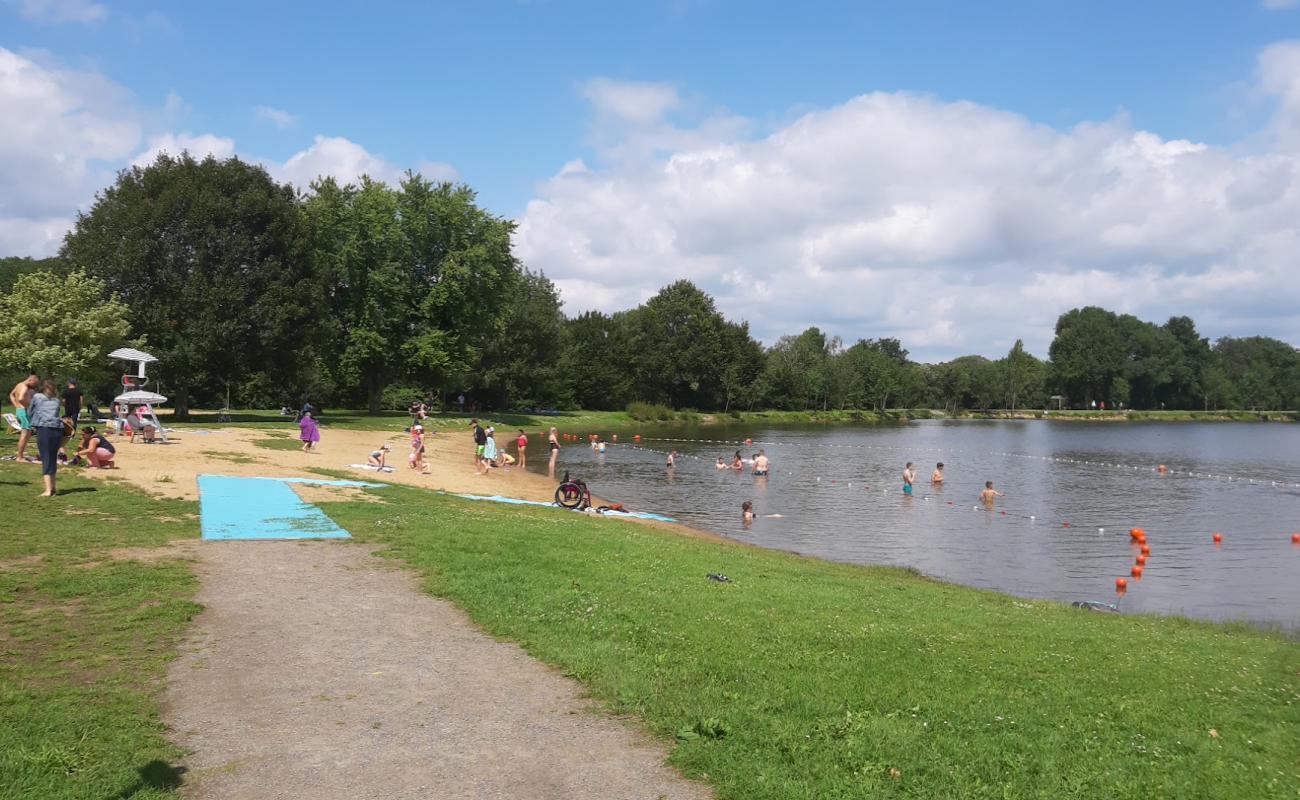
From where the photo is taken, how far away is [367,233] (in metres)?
60.7

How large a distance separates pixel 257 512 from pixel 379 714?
33.3 feet

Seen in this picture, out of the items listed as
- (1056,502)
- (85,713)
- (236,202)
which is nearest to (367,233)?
(236,202)

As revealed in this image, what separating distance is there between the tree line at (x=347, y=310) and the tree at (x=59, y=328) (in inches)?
4.5

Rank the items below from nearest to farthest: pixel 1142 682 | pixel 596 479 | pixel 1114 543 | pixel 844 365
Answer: pixel 1142 682, pixel 1114 543, pixel 596 479, pixel 844 365

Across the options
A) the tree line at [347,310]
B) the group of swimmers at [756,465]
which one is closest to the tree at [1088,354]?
the tree line at [347,310]

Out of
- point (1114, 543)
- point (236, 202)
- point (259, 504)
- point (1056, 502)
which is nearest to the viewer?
point (259, 504)

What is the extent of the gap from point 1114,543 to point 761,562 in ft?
47.8

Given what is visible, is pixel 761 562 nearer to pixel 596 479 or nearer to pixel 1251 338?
pixel 596 479

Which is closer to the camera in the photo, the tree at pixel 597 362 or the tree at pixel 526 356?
the tree at pixel 526 356

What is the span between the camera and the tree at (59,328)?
34625mm

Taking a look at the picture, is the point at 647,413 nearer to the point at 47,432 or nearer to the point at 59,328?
the point at 59,328

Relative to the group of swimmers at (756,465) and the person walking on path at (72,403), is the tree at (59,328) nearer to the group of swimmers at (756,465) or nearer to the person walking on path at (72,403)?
the person walking on path at (72,403)

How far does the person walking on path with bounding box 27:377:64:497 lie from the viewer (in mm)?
14641

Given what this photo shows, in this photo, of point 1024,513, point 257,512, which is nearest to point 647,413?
point 1024,513
